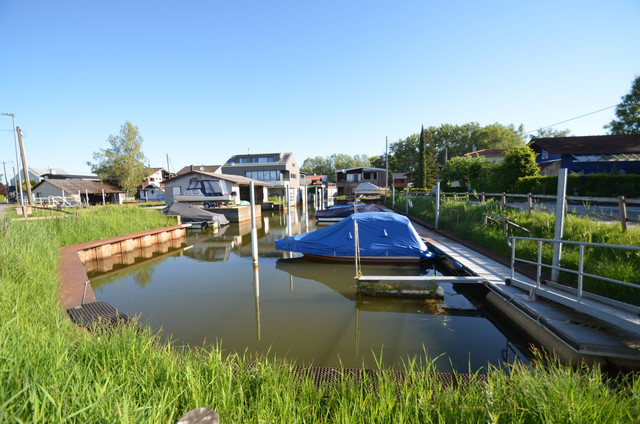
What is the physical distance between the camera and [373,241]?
384 inches

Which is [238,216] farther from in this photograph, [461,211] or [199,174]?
[461,211]

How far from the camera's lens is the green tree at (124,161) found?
41000 mm

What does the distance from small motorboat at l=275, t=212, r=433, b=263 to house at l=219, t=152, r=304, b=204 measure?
3055 cm

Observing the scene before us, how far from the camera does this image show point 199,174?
2883 cm

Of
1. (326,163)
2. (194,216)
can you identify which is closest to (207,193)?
(194,216)

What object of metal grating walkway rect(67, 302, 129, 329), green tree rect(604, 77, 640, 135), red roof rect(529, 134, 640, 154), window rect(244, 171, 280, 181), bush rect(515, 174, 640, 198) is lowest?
metal grating walkway rect(67, 302, 129, 329)

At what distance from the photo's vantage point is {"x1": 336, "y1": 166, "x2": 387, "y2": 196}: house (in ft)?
159

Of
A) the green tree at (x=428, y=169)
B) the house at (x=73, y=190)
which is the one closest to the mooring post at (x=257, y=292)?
the house at (x=73, y=190)

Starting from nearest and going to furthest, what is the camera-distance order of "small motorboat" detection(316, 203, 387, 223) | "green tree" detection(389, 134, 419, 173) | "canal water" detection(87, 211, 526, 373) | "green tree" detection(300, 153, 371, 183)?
"canal water" detection(87, 211, 526, 373), "small motorboat" detection(316, 203, 387, 223), "green tree" detection(389, 134, 419, 173), "green tree" detection(300, 153, 371, 183)

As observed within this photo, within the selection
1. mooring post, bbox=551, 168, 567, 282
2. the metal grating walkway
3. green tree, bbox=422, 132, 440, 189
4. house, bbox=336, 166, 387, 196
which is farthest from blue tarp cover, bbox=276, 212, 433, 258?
green tree, bbox=422, 132, 440, 189

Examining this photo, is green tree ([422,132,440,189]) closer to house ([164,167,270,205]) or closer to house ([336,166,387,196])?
house ([336,166,387,196])

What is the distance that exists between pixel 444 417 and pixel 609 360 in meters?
3.30

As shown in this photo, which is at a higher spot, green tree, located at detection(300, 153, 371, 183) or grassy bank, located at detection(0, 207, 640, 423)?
green tree, located at detection(300, 153, 371, 183)

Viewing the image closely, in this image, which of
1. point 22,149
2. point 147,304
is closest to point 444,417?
point 147,304
